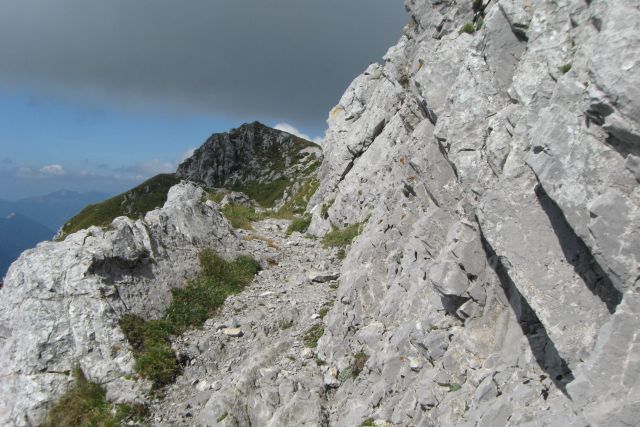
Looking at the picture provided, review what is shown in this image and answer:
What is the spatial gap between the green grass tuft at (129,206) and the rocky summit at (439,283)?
76890 millimetres

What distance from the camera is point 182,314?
70.2 ft

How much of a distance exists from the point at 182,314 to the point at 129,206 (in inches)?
3533

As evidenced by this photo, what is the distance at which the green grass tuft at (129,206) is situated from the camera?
95500 mm

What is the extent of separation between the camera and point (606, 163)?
7004 mm

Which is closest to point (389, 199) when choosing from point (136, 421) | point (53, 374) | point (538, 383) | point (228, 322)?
point (228, 322)

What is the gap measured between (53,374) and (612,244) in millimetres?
19852

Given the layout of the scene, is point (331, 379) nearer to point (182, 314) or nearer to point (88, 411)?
point (88, 411)

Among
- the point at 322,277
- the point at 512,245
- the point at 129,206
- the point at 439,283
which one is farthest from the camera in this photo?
the point at 129,206

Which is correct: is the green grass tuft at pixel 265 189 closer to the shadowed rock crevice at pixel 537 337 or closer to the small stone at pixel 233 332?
the small stone at pixel 233 332

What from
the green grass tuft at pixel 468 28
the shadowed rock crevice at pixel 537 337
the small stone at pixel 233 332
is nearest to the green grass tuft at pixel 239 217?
the small stone at pixel 233 332

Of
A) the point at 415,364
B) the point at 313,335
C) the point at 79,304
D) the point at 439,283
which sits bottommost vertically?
the point at 313,335

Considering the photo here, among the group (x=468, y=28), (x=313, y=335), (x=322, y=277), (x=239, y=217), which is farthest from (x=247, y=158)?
(x=468, y=28)

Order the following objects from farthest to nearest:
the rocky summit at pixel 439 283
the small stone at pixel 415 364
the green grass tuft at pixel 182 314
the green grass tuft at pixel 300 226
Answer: the green grass tuft at pixel 300 226, the green grass tuft at pixel 182 314, the small stone at pixel 415 364, the rocky summit at pixel 439 283

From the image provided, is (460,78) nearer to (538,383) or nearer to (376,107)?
(538,383)
